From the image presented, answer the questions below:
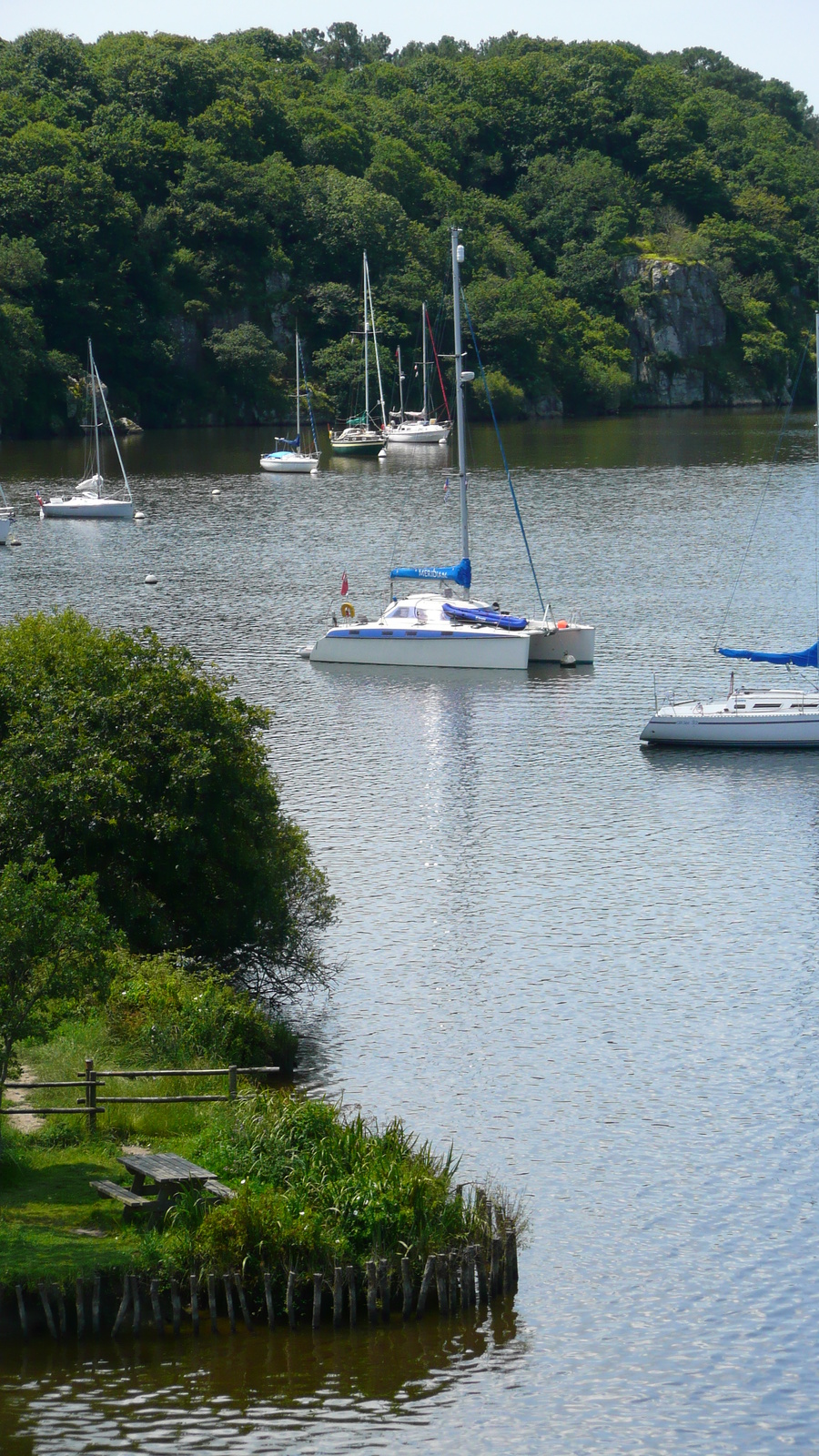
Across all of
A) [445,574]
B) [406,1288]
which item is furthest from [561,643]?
[406,1288]

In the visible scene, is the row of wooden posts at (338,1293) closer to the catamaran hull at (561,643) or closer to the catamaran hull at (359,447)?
the catamaran hull at (561,643)

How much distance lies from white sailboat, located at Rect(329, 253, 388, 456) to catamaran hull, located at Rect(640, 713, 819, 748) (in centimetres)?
8906

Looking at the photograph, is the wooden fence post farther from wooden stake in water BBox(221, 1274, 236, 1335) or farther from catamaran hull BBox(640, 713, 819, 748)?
catamaran hull BBox(640, 713, 819, 748)

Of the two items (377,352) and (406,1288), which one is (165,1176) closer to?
(406,1288)

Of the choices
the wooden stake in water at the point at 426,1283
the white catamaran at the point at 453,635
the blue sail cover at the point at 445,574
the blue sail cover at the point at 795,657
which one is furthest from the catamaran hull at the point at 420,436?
the wooden stake in water at the point at 426,1283

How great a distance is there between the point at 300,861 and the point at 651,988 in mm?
7730

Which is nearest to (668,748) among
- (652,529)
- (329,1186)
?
(329,1186)

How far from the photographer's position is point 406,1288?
2120cm

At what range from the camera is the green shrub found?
1111 inches

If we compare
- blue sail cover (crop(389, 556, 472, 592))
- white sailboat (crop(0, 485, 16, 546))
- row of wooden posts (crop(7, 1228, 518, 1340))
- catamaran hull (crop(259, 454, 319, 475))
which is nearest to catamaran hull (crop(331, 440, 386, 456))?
catamaran hull (crop(259, 454, 319, 475))

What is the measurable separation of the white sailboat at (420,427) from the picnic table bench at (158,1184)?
124402 mm

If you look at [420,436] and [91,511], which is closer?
[91,511]

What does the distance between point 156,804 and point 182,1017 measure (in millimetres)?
4288

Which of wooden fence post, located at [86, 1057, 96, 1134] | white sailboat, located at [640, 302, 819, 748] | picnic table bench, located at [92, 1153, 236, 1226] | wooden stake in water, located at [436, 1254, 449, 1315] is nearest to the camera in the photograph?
wooden stake in water, located at [436, 1254, 449, 1315]
